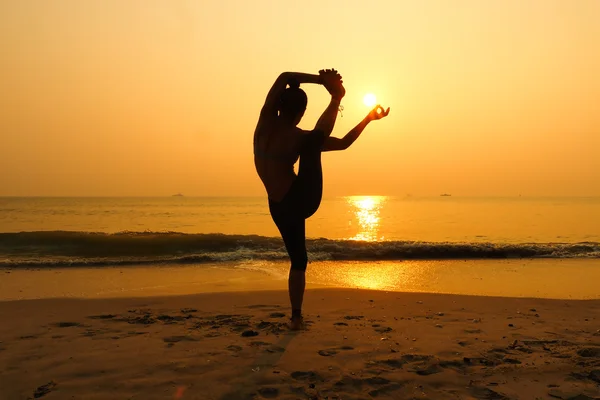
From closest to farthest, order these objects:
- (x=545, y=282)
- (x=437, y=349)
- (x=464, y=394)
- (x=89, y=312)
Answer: (x=464, y=394)
(x=437, y=349)
(x=89, y=312)
(x=545, y=282)

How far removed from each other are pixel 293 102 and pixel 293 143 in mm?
332

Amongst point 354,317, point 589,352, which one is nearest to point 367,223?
point 354,317

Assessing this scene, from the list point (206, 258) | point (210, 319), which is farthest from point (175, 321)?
point (206, 258)

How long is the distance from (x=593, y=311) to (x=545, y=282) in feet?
10.9

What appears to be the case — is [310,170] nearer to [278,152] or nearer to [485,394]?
[278,152]

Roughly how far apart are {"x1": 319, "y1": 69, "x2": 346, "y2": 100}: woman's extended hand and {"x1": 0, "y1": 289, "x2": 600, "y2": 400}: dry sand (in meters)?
2.03

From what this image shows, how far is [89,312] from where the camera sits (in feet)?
18.7

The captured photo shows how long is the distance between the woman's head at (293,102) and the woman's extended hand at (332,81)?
21 centimetres

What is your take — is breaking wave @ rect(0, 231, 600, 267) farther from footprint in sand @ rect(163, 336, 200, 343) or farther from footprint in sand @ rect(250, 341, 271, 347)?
footprint in sand @ rect(250, 341, 271, 347)

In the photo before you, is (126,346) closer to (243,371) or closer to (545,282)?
(243,371)

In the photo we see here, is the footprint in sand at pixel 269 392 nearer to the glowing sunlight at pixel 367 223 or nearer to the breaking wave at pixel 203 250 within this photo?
the breaking wave at pixel 203 250

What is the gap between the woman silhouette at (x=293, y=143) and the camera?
409cm

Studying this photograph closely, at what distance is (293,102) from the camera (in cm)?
414

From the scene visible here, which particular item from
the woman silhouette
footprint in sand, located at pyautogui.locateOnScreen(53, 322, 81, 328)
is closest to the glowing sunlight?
footprint in sand, located at pyautogui.locateOnScreen(53, 322, 81, 328)
